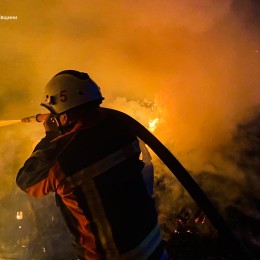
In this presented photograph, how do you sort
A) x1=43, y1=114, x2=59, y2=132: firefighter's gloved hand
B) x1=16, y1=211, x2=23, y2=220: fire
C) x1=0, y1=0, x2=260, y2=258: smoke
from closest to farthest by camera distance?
x1=43, y1=114, x2=59, y2=132: firefighter's gloved hand → x1=16, y1=211, x2=23, y2=220: fire → x1=0, y1=0, x2=260, y2=258: smoke

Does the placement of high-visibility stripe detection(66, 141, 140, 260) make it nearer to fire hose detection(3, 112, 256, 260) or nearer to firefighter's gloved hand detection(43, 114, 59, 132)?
fire hose detection(3, 112, 256, 260)

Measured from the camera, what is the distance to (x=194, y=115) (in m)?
8.47

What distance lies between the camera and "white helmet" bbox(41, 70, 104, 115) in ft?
8.42

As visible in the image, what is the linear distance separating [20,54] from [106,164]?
6.76 meters

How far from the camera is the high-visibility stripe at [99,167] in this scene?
2.28m

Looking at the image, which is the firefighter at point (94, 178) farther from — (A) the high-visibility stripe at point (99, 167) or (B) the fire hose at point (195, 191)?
(B) the fire hose at point (195, 191)

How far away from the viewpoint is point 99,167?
2.32 meters

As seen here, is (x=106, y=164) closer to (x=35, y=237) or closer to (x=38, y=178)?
(x=38, y=178)

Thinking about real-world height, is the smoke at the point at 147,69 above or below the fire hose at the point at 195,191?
above

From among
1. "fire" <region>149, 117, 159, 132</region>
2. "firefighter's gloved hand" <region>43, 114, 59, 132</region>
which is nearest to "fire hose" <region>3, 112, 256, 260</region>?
"firefighter's gloved hand" <region>43, 114, 59, 132</region>

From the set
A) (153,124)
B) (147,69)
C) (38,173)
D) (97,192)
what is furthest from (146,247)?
(147,69)

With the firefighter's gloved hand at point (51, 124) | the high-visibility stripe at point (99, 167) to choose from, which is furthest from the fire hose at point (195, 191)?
the firefighter's gloved hand at point (51, 124)

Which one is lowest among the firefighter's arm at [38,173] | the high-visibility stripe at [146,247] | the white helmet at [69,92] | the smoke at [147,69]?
the high-visibility stripe at [146,247]

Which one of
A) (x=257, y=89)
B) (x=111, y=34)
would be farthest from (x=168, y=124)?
(x=257, y=89)
